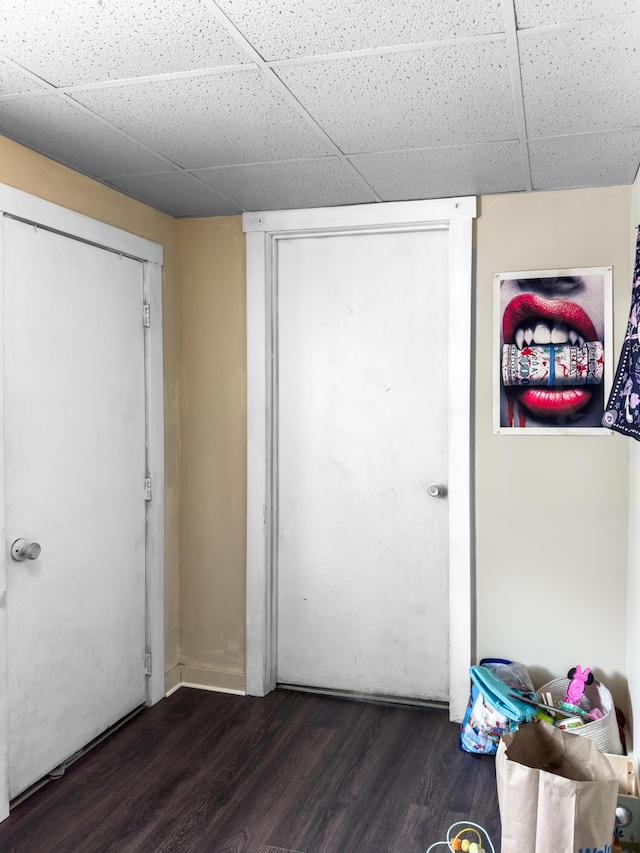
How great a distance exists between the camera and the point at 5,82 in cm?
185

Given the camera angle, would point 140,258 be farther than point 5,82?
Yes

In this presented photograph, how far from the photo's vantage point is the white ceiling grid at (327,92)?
1.54 m

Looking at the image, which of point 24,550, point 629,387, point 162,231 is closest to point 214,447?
point 162,231

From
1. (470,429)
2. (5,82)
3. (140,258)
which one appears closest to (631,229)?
(470,429)

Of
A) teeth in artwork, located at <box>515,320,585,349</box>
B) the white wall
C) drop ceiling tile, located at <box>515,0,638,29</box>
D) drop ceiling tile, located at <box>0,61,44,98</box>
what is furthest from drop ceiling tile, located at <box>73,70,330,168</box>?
the white wall

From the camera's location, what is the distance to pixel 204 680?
330 cm

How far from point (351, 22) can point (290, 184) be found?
1.20 metres

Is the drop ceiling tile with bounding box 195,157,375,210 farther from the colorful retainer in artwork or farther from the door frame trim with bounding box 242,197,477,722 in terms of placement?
the colorful retainer in artwork

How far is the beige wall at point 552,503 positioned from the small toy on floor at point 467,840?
0.83 metres

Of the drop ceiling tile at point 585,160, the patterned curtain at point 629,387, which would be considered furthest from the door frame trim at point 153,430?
the patterned curtain at point 629,387

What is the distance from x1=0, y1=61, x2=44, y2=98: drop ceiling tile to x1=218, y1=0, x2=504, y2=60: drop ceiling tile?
2.09 feet

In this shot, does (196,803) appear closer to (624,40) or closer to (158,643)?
(158,643)

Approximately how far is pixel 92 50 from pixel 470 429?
1952mm

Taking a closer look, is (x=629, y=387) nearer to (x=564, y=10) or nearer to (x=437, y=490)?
(x=564, y=10)
